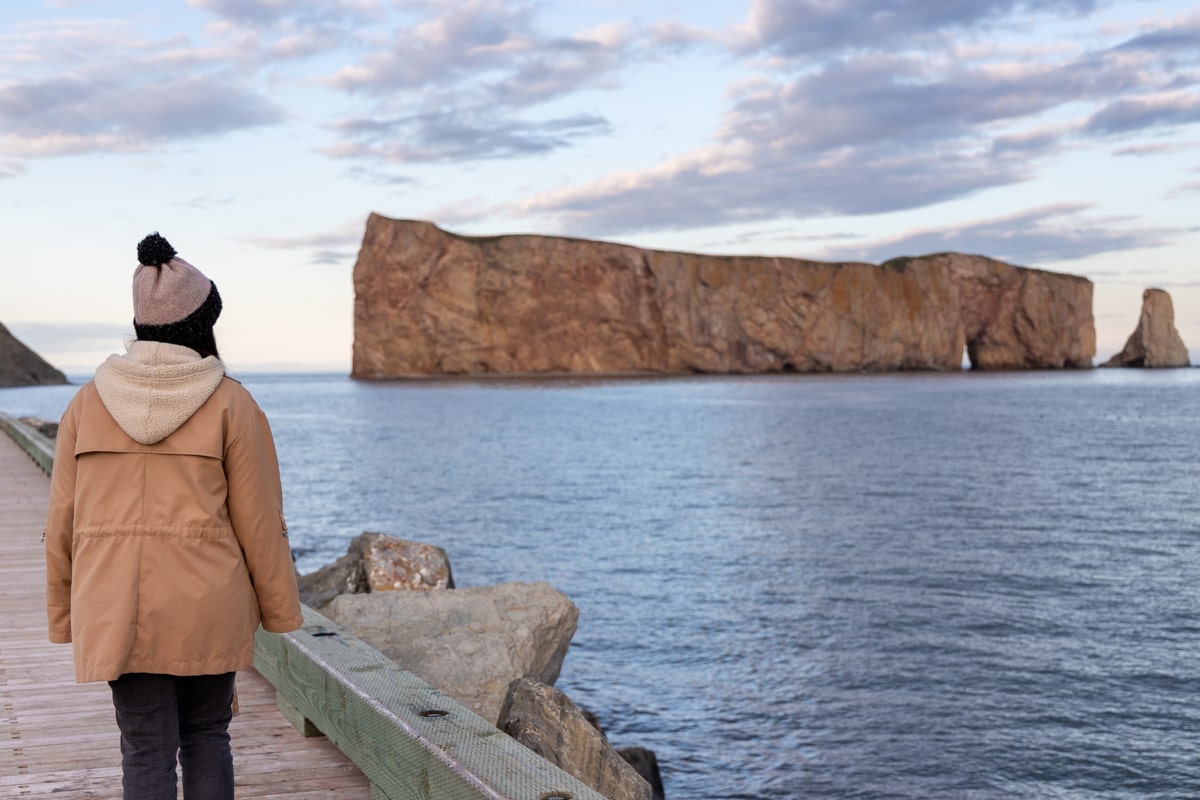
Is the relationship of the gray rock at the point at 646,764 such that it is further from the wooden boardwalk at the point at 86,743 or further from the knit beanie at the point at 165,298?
the knit beanie at the point at 165,298

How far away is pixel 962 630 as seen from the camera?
546 inches

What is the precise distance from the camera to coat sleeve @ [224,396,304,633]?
9.41 feet

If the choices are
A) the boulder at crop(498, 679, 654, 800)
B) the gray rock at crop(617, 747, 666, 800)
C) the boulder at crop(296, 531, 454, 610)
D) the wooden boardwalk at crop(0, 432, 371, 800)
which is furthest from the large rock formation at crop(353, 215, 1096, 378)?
the boulder at crop(498, 679, 654, 800)

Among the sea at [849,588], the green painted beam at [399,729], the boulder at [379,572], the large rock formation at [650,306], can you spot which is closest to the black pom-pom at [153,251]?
the green painted beam at [399,729]

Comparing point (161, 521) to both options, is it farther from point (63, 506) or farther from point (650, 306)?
point (650, 306)

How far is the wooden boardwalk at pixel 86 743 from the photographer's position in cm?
426

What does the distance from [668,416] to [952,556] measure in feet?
144

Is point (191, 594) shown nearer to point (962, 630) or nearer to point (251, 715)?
point (251, 715)

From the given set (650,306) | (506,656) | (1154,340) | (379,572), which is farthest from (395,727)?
(1154,340)

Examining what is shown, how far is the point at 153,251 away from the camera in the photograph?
2.88 m

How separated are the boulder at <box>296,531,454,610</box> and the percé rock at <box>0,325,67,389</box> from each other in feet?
487

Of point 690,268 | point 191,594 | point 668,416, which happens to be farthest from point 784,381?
point 191,594

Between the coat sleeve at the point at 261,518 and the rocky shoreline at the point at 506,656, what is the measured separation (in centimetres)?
257

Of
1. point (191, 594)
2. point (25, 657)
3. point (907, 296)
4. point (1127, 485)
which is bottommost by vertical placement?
point (1127, 485)
